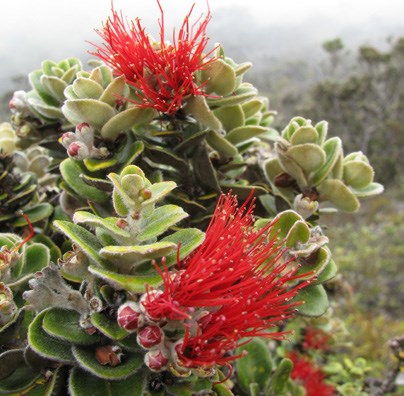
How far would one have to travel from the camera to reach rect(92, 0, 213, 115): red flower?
103 centimetres

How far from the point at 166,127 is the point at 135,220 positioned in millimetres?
418

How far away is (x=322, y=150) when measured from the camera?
1093 mm

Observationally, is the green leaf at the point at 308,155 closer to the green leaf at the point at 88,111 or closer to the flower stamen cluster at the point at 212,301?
the flower stamen cluster at the point at 212,301

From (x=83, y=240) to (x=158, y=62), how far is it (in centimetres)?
49

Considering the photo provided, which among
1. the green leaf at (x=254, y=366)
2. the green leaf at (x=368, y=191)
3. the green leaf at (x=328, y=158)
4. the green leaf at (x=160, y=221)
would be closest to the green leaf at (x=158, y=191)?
the green leaf at (x=160, y=221)

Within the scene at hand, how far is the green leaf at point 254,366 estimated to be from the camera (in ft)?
4.37

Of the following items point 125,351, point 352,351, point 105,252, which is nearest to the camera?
point 105,252

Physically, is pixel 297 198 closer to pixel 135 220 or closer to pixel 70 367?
pixel 135 220

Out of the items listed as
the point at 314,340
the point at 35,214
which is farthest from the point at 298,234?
the point at 314,340

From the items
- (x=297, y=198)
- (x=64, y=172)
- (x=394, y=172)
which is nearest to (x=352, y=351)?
(x=297, y=198)

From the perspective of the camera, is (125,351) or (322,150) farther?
(322,150)

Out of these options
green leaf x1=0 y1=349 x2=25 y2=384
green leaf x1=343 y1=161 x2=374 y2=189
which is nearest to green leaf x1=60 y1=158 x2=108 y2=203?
green leaf x1=0 y1=349 x2=25 y2=384

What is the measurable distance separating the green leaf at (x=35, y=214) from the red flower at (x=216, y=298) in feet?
1.77

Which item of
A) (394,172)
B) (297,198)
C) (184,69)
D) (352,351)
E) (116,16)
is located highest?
(116,16)
